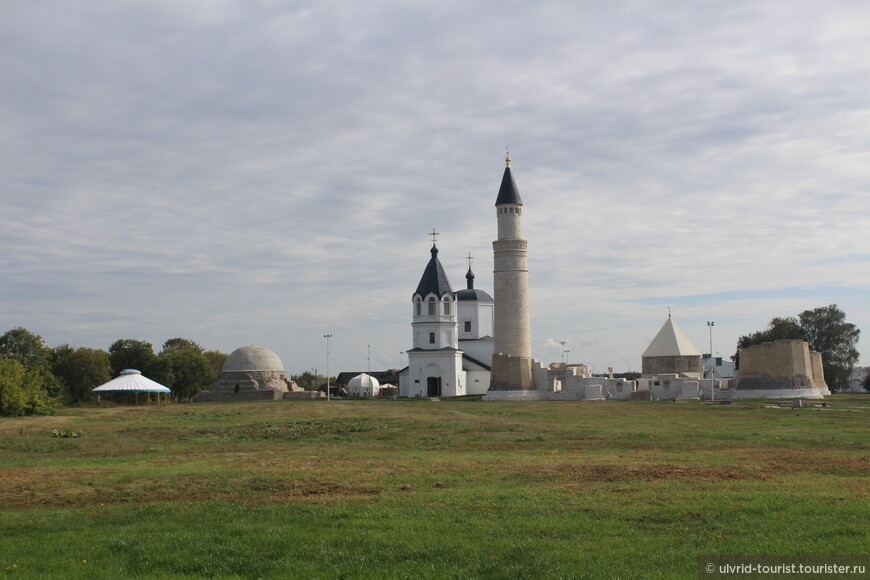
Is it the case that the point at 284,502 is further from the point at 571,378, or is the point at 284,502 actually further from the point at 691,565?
the point at 571,378

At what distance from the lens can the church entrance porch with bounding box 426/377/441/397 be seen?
2997 inches

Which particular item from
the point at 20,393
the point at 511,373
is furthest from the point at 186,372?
the point at 20,393

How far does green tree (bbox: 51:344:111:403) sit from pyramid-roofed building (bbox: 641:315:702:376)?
44984 millimetres

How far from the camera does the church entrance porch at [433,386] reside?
76.1 m

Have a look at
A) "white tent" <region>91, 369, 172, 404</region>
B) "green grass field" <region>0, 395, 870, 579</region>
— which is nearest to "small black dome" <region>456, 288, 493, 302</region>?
"white tent" <region>91, 369, 172, 404</region>

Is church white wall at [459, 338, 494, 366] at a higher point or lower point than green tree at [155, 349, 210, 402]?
higher

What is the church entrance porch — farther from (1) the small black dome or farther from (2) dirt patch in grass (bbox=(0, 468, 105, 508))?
(2) dirt patch in grass (bbox=(0, 468, 105, 508))

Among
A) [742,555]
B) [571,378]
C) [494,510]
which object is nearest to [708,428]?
[494,510]

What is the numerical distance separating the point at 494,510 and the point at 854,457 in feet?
34.0

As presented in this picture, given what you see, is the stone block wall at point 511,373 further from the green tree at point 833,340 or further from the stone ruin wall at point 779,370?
the green tree at point 833,340

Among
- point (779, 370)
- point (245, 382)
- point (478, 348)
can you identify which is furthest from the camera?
point (478, 348)

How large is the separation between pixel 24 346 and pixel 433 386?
3415 cm

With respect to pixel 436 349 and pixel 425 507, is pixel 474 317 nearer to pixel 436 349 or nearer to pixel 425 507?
pixel 436 349

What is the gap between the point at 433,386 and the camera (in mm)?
76438
